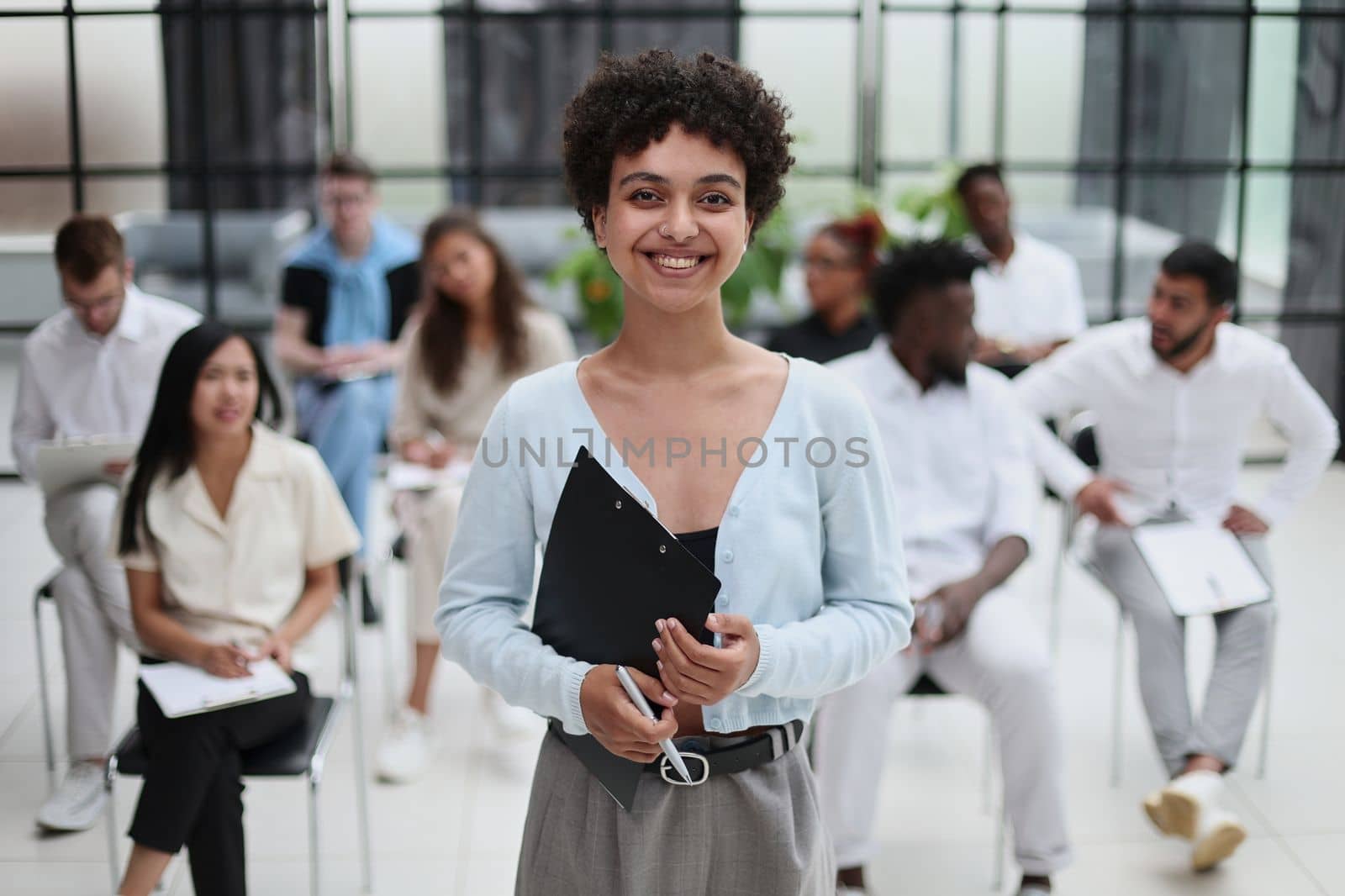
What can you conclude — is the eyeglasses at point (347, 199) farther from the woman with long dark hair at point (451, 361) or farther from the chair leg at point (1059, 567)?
the chair leg at point (1059, 567)

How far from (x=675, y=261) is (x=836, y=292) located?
103 inches

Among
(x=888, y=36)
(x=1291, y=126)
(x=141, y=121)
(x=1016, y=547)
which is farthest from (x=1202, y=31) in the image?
(x=141, y=121)

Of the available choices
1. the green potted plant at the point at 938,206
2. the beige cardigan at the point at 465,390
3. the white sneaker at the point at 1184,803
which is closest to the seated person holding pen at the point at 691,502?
the white sneaker at the point at 1184,803

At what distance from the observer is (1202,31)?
253 inches

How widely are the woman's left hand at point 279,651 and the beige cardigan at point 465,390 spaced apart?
1.12 metres

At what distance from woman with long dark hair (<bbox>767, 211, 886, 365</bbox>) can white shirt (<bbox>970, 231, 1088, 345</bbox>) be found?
46.6 inches

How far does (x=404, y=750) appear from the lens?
371 cm

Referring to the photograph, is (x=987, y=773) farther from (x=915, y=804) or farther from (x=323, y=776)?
(x=323, y=776)

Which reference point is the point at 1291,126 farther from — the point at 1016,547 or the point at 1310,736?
the point at 1016,547

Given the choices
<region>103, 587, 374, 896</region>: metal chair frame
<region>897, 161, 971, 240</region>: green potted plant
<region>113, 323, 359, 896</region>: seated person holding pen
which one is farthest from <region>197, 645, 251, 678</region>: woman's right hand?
<region>897, 161, 971, 240</region>: green potted plant

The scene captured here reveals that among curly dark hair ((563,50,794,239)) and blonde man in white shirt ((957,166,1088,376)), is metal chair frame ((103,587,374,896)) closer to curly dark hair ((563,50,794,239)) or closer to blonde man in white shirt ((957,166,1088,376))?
curly dark hair ((563,50,794,239))

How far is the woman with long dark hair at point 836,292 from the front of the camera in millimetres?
4156

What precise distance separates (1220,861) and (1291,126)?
4146 mm

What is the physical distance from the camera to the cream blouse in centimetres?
297
